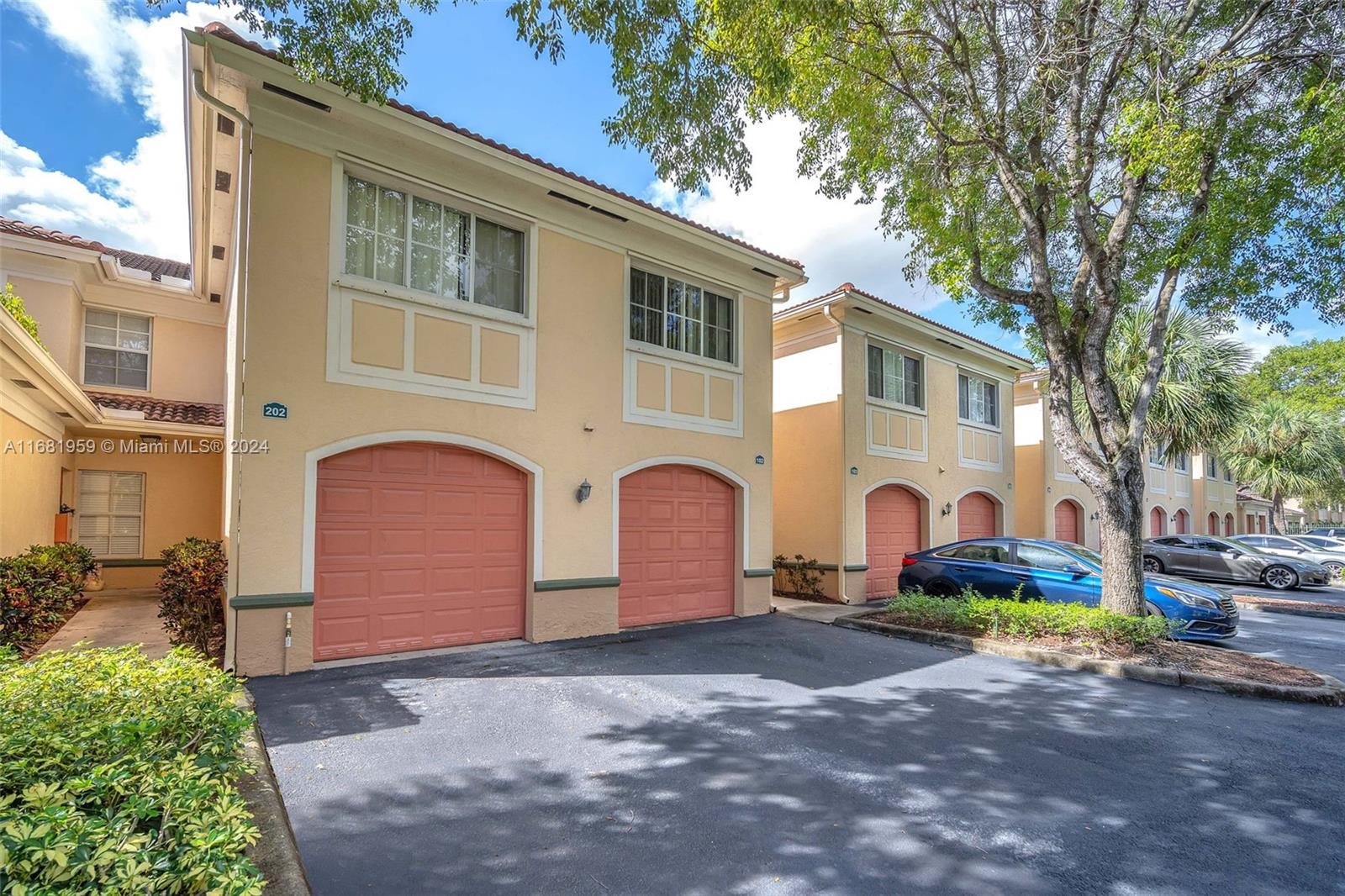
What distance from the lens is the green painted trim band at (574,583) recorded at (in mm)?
8766

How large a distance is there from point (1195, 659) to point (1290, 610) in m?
8.78

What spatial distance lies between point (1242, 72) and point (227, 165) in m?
13.1

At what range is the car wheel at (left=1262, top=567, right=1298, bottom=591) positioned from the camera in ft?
56.4

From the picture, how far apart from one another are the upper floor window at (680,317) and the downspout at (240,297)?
517cm

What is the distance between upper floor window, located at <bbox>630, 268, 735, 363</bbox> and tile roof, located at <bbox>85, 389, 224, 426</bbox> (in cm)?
836

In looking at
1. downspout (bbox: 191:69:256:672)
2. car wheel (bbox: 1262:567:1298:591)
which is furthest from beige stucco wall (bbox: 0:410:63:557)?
car wheel (bbox: 1262:567:1298:591)

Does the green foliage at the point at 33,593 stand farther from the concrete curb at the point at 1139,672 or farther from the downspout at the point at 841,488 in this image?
the downspout at the point at 841,488

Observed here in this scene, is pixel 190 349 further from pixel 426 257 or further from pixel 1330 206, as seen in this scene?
pixel 1330 206

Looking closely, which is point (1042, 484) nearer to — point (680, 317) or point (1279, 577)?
point (1279, 577)

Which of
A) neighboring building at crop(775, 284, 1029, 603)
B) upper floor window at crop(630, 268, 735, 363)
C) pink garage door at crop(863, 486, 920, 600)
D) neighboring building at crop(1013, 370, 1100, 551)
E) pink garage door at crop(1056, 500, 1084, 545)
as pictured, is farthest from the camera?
pink garage door at crop(1056, 500, 1084, 545)

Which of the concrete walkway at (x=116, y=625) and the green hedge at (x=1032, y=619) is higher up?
the green hedge at (x=1032, y=619)

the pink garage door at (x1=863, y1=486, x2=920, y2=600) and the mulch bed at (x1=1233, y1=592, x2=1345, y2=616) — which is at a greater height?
the pink garage door at (x1=863, y1=486, x2=920, y2=600)

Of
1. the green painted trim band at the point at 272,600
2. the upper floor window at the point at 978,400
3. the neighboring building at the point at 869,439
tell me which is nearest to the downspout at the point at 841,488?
the neighboring building at the point at 869,439

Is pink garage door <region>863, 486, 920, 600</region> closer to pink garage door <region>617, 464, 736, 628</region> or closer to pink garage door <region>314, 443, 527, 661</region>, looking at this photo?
pink garage door <region>617, 464, 736, 628</region>
